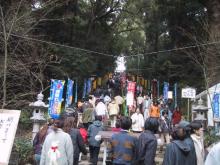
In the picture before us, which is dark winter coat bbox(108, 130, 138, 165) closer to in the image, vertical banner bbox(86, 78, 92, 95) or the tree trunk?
the tree trunk

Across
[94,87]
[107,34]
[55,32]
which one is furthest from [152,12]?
[55,32]

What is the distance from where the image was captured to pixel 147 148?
5.97m

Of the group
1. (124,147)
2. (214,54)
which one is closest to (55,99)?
(214,54)

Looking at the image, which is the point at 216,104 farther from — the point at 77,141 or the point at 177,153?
the point at 177,153

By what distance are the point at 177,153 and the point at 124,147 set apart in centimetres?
112

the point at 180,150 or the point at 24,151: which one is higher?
the point at 180,150

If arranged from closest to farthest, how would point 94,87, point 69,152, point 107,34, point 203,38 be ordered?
point 69,152, point 203,38, point 94,87, point 107,34

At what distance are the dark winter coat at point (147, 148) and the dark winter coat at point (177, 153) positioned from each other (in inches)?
26.7

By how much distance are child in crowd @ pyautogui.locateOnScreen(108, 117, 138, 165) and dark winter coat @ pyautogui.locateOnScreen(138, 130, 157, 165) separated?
0.43 ft

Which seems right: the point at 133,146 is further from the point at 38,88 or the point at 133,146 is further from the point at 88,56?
the point at 88,56

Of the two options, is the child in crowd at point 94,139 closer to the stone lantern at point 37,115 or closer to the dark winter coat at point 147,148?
the stone lantern at point 37,115

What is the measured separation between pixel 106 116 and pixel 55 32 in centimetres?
797

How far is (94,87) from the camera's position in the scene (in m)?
26.5

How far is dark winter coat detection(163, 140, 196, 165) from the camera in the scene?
17.0 feet
